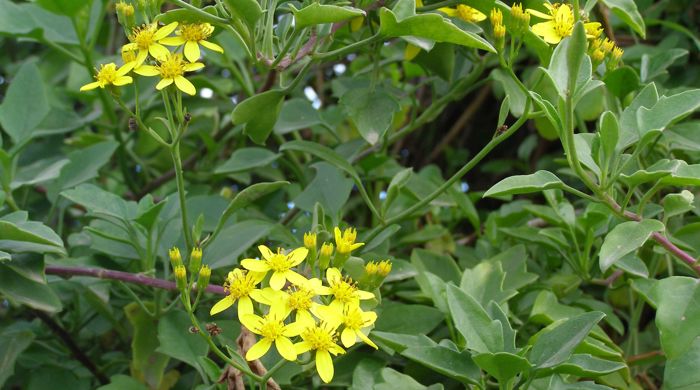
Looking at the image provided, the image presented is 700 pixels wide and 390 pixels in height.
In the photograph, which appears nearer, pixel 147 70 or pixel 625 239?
pixel 625 239

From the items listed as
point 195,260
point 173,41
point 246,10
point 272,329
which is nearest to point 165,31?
point 173,41

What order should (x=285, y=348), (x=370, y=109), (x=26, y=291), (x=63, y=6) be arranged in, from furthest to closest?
1. (x=63, y=6)
2. (x=370, y=109)
3. (x=26, y=291)
4. (x=285, y=348)

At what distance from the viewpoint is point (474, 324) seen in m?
0.89

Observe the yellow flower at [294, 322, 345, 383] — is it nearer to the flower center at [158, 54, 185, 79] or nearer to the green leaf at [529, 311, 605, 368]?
the green leaf at [529, 311, 605, 368]

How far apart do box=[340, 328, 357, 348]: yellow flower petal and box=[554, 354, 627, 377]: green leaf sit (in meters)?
0.19

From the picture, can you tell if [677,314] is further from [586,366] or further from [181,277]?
[181,277]

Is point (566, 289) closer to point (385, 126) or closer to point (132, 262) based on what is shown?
point (385, 126)

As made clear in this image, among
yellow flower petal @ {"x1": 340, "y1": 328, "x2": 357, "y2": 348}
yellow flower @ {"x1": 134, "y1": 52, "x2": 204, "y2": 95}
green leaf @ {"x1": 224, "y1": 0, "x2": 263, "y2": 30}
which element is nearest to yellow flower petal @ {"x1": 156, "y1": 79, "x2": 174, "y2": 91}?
yellow flower @ {"x1": 134, "y1": 52, "x2": 204, "y2": 95}

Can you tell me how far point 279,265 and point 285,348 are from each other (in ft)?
0.30

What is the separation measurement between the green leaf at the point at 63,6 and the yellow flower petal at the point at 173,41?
38 centimetres

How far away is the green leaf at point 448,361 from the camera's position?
34.7 inches

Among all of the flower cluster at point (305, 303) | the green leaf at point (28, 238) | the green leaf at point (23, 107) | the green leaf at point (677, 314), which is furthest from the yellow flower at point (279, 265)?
the green leaf at point (23, 107)

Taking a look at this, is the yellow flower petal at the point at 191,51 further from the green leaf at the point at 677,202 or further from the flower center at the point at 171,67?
the green leaf at the point at 677,202

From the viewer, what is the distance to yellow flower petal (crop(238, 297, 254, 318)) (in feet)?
2.84
